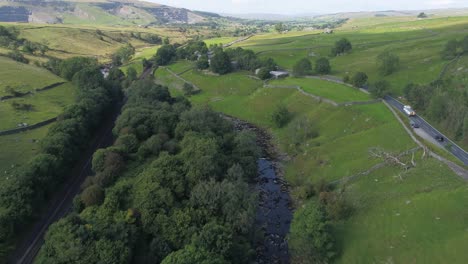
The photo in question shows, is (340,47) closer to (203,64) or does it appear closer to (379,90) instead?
(379,90)

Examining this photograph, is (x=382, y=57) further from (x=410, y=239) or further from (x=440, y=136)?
(x=410, y=239)

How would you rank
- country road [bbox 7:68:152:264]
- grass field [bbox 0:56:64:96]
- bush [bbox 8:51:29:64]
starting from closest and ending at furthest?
country road [bbox 7:68:152:264] → grass field [bbox 0:56:64:96] → bush [bbox 8:51:29:64]

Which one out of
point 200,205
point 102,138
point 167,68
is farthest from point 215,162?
point 167,68

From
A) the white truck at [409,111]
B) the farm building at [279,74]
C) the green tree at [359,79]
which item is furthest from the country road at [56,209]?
the white truck at [409,111]

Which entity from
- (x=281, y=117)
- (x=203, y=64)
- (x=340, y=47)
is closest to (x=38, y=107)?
(x=203, y=64)

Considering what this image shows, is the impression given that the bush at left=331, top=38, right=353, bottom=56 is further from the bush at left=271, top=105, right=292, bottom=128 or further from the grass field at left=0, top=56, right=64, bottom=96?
the grass field at left=0, top=56, right=64, bottom=96

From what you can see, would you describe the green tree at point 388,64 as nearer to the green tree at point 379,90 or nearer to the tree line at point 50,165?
the green tree at point 379,90

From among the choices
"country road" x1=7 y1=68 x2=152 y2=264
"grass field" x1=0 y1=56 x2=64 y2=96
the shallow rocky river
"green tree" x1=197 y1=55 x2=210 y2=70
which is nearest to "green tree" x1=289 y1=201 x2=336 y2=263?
the shallow rocky river
